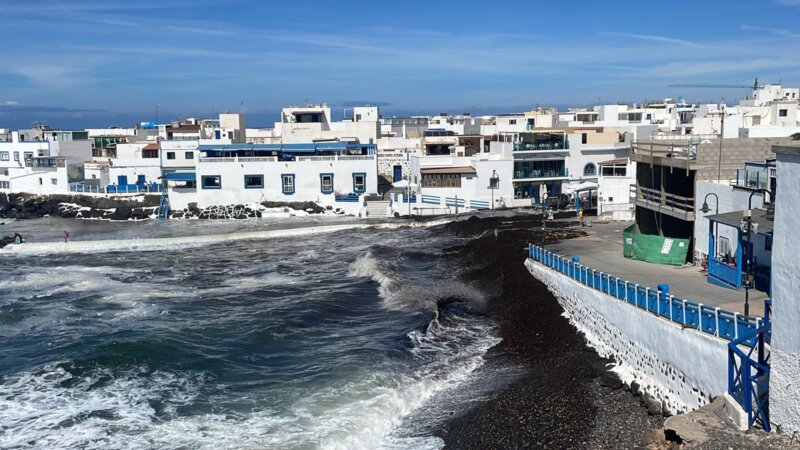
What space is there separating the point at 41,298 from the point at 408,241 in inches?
727

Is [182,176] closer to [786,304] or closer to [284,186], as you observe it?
[284,186]

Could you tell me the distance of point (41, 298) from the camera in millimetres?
29656

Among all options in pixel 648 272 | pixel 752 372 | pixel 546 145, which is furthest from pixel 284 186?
pixel 752 372

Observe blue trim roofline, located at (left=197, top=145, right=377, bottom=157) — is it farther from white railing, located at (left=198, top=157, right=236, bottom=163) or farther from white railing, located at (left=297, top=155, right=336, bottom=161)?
white railing, located at (left=198, top=157, right=236, bottom=163)

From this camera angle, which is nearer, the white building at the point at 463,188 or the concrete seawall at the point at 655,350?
the concrete seawall at the point at 655,350

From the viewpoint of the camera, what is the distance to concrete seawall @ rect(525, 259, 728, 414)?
1374 cm

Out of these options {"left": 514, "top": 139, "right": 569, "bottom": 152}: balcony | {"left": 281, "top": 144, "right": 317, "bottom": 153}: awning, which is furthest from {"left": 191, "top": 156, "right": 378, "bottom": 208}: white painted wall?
{"left": 514, "top": 139, "right": 569, "bottom": 152}: balcony

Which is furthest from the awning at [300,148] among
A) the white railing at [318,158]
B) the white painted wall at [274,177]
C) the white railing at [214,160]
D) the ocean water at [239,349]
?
the ocean water at [239,349]

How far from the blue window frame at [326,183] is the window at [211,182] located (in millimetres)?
7416

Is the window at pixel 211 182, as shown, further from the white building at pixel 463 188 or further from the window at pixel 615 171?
the window at pixel 615 171

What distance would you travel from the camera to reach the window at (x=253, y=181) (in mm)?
54594

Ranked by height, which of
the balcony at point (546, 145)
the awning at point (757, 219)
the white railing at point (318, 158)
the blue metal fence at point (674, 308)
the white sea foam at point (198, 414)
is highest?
the balcony at point (546, 145)

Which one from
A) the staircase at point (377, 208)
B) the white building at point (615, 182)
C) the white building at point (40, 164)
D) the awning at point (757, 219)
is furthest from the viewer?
the white building at point (40, 164)

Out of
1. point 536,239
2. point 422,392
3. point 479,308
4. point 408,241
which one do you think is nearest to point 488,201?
point 408,241
